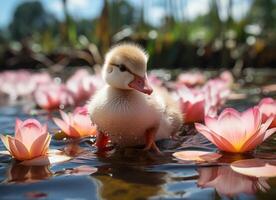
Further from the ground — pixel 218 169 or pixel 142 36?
pixel 142 36

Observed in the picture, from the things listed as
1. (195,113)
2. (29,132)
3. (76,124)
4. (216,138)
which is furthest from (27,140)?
(195,113)

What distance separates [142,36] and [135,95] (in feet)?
20.5

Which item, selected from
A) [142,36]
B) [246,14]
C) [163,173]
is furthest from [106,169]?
[246,14]

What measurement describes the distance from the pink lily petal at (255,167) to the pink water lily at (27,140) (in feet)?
2.15

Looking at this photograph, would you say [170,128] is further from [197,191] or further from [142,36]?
[142,36]

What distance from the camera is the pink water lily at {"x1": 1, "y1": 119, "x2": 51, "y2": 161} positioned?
5.07ft

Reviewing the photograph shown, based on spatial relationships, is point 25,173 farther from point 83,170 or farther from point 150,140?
point 150,140

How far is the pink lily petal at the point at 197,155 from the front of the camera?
62.4 inches

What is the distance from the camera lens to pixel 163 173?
1425 millimetres

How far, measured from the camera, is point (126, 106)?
1.76 meters

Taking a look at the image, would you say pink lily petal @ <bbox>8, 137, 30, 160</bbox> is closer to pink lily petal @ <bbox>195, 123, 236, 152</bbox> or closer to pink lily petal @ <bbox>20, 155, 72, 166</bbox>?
pink lily petal @ <bbox>20, 155, 72, 166</bbox>

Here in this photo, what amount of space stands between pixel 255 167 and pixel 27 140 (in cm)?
76

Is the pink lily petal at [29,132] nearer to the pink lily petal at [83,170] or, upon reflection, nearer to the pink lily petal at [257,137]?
the pink lily petal at [83,170]

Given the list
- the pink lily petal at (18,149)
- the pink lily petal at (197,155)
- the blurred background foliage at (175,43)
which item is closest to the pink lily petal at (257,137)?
the pink lily petal at (197,155)
